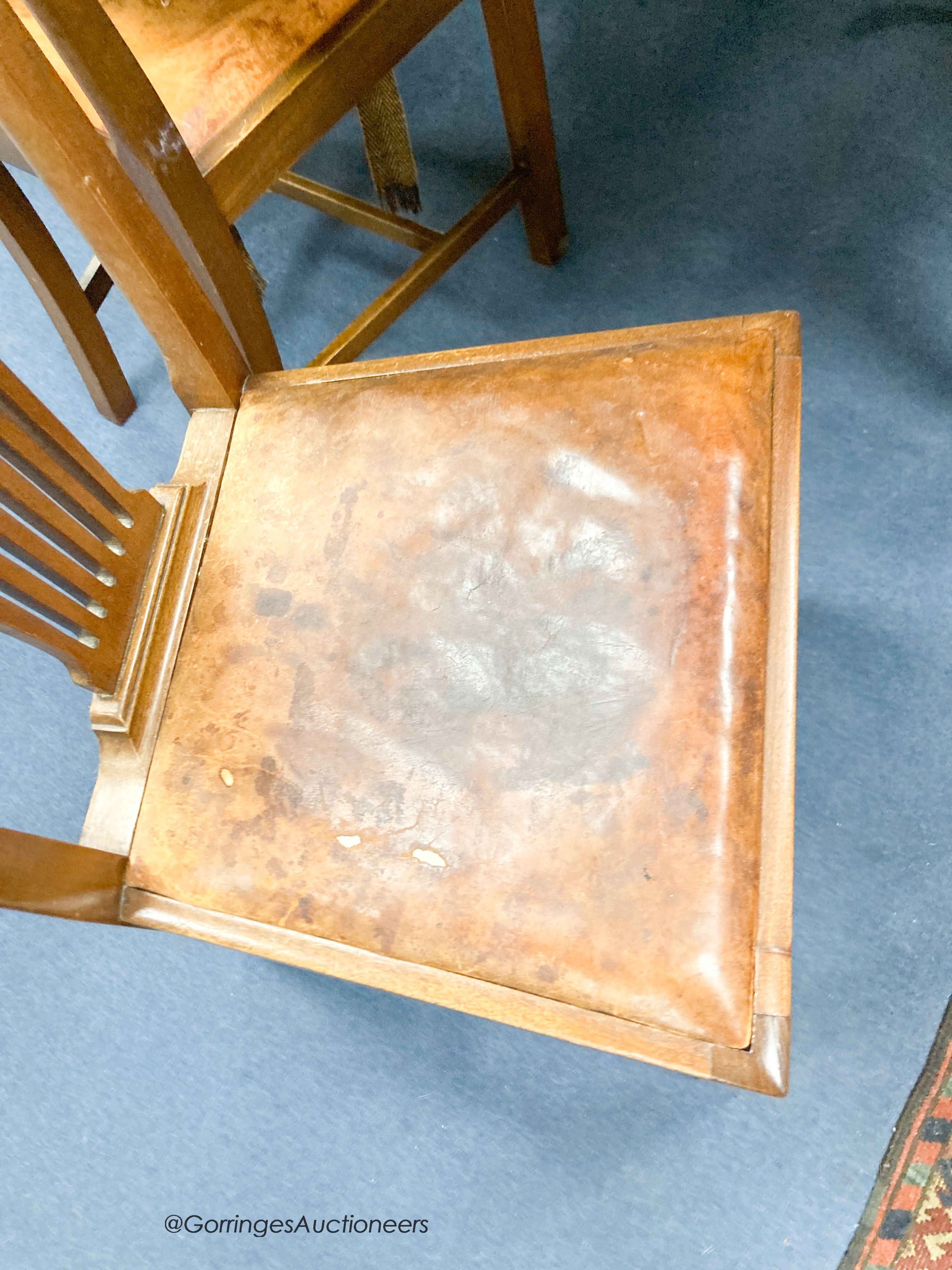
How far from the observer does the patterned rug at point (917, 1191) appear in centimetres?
110

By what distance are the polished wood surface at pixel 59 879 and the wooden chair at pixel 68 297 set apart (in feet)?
2.67

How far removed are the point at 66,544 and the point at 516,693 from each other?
0.40 metres

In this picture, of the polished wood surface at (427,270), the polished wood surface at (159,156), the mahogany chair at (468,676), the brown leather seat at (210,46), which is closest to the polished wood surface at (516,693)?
the mahogany chair at (468,676)

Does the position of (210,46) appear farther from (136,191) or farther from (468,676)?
(468,676)

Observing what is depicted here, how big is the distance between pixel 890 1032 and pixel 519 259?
4.05 feet

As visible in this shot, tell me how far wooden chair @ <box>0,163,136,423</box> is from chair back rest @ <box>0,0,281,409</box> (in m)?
0.30

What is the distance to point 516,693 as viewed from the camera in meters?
0.81

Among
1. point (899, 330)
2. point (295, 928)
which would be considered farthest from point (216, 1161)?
point (899, 330)

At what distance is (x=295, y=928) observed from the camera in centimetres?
79

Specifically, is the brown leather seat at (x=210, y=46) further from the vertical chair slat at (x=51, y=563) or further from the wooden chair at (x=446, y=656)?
the vertical chair slat at (x=51, y=563)

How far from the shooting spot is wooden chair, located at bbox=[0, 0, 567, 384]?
768mm

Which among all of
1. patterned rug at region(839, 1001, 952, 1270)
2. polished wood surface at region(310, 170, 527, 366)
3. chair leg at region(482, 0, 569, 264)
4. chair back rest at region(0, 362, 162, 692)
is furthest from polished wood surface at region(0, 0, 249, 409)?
patterned rug at region(839, 1001, 952, 1270)

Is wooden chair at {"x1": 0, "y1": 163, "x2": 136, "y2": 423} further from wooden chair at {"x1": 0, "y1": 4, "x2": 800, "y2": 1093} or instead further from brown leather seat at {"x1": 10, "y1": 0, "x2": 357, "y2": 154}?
wooden chair at {"x1": 0, "y1": 4, "x2": 800, "y2": 1093}

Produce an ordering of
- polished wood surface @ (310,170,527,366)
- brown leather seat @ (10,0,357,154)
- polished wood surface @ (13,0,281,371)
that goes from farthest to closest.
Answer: polished wood surface @ (310,170,527,366) < brown leather seat @ (10,0,357,154) < polished wood surface @ (13,0,281,371)
